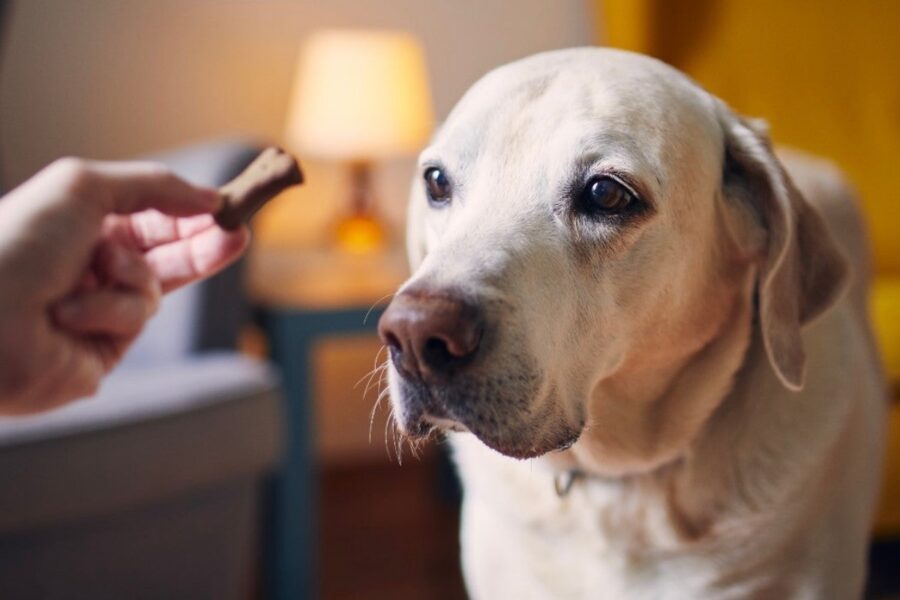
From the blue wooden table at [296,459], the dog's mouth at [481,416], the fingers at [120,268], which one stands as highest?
the fingers at [120,268]

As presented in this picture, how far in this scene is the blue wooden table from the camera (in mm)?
2400

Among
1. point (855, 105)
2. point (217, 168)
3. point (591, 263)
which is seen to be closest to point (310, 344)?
point (217, 168)

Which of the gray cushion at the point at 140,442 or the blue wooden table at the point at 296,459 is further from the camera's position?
the blue wooden table at the point at 296,459

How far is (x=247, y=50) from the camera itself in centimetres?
337

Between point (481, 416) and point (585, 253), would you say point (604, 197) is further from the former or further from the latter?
point (481, 416)

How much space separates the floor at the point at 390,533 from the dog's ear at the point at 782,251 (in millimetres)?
1534

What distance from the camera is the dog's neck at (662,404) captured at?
1266 mm

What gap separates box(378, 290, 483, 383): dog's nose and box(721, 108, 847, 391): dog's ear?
45 centimetres

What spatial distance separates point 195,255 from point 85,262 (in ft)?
0.69

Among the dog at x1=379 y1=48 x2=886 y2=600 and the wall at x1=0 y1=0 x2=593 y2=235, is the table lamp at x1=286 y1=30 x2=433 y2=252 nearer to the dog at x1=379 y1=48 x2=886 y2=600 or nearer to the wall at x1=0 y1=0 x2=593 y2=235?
the wall at x1=0 y1=0 x2=593 y2=235

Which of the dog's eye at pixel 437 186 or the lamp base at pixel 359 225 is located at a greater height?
the dog's eye at pixel 437 186

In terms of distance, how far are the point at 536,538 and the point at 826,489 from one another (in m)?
0.40

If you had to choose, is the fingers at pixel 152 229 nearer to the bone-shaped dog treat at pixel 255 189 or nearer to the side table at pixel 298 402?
the bone-shaped dog treat at pixel 255 189

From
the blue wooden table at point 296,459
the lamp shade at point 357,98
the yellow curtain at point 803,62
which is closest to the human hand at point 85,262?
the blue wooden table at point 296,459
